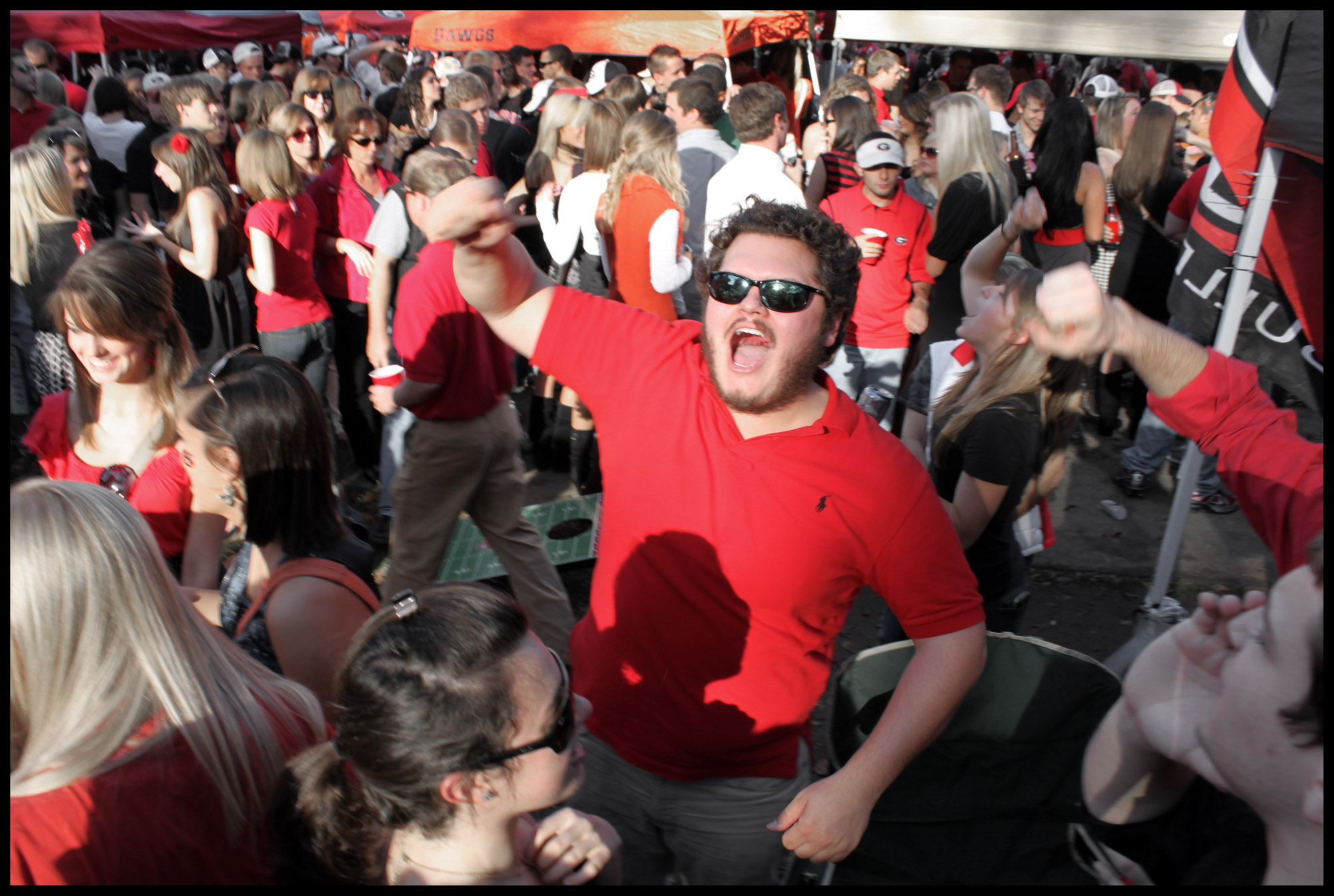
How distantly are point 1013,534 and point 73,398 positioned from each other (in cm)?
317

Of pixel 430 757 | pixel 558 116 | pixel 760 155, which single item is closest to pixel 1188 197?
pixel 760 155

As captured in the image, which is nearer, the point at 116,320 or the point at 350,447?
the point at 116,320

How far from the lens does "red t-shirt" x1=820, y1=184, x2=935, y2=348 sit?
16.1 ft

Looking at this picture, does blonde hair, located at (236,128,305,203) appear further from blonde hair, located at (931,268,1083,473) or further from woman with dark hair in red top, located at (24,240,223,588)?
blonde hair, located at (931,268,1083,473)

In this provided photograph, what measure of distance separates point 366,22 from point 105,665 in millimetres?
19235

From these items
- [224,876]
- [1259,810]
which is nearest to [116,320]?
[224,876]

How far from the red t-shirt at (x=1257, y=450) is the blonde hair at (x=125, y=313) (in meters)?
2.96

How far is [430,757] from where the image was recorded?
139 cm

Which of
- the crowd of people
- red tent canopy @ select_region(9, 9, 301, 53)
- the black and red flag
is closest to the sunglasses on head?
the crowd of people

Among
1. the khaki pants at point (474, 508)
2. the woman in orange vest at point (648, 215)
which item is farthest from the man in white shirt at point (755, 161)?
the khaki pants at point (474, 508)

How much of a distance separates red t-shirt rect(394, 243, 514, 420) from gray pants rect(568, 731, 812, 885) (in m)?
1.79

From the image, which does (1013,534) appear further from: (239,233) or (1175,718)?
(239,233)

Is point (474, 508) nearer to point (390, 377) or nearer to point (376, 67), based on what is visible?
point (390, 377)

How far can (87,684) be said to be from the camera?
4.99 feet
